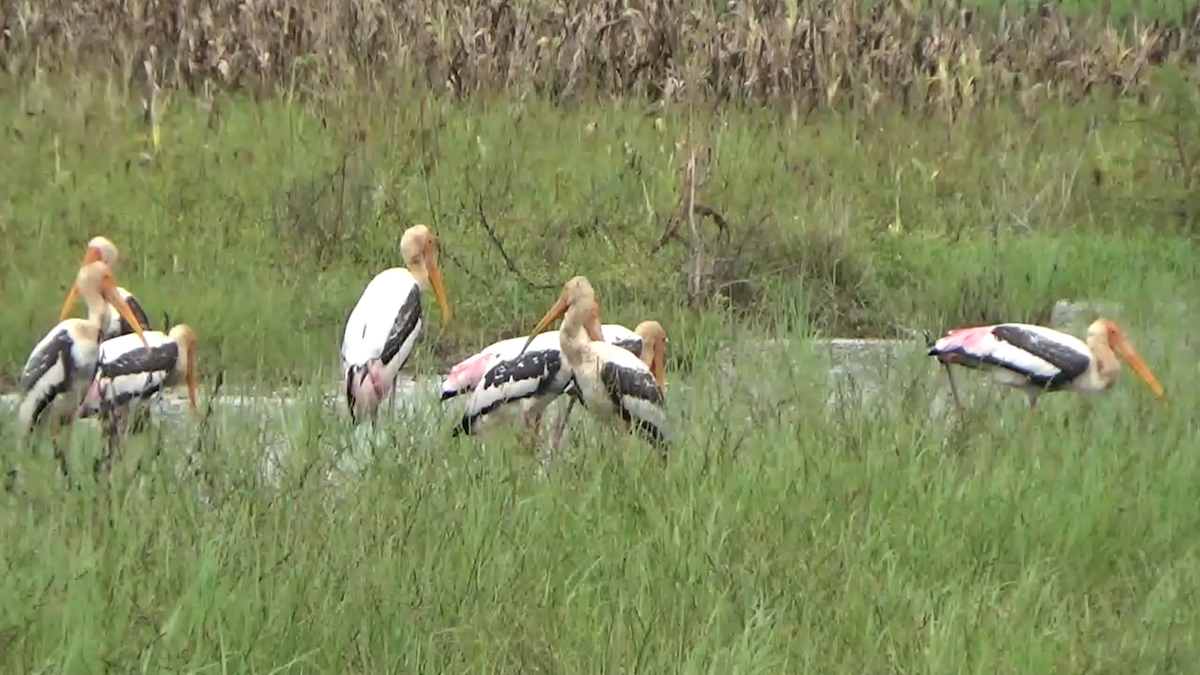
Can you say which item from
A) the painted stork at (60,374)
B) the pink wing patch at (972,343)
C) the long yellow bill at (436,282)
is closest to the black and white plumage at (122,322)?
the painted stork at (60,374)

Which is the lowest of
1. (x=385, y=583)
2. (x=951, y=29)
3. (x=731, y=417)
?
(x=951, y=29)

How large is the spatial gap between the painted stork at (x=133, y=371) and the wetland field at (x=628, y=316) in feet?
0.70

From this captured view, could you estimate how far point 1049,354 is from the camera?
6.80m

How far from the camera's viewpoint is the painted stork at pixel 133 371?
6.34 m

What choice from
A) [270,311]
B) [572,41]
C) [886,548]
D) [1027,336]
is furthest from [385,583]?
[572,41]

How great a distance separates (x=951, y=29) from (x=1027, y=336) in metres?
6.84

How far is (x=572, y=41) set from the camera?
39.3ft

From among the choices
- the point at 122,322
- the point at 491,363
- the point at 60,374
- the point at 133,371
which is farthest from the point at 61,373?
the point at 491,363

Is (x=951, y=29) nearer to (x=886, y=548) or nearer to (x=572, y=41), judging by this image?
(x=572, y=41)

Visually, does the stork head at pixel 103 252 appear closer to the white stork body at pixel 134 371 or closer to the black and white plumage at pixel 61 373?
the white stork body at pixel 134 371

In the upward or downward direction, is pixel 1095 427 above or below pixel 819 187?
above

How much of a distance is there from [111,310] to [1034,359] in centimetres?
345

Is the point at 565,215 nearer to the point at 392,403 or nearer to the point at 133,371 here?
the point at 392,403

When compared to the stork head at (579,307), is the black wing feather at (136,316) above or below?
below
